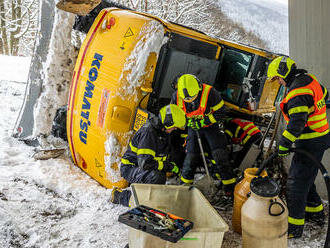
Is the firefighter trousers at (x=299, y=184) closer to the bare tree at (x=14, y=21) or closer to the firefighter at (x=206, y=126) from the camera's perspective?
the firefighter at (x=206, y=126)

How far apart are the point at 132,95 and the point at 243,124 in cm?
185

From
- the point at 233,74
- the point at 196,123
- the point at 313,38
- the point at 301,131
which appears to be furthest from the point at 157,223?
the point at 313,38

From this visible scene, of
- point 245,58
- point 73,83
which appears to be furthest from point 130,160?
point 245,58

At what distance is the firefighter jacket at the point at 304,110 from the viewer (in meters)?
2.79

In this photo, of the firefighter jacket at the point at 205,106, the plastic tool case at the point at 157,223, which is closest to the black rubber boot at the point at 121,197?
the plastic tool case at the point at 157,223

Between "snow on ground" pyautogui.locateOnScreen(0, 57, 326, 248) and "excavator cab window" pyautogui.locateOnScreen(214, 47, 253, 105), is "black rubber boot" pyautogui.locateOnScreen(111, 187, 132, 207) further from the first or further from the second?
"excavator cab window" pyautogui.locateOnScreen(214, 47, 253, 105)

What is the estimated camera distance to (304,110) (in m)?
2.79

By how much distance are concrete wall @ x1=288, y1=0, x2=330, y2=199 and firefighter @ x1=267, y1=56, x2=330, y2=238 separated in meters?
1.03

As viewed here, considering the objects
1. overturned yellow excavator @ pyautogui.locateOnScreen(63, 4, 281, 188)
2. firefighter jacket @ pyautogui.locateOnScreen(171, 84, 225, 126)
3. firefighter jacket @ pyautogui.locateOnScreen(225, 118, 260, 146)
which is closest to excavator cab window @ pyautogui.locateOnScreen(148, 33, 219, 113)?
overturned yellow excavator @ pyautogui.locateOnScreen(63, 4, 281, 188)

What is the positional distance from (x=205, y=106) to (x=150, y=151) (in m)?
0.95

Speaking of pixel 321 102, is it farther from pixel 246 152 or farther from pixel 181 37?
pixel 181 37

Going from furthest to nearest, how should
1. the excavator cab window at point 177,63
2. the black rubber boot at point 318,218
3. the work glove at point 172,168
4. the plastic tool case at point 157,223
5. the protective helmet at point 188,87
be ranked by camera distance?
the work glove at point 172,168, the excavator cab window at point 177,63, the protective helmet at point 188,87, the black rubber boot at point 318,218, the plastic tool case at point 157,223

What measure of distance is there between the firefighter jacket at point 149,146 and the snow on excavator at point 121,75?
11.5 inches

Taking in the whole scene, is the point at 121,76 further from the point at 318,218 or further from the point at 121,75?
the point at 318,218
